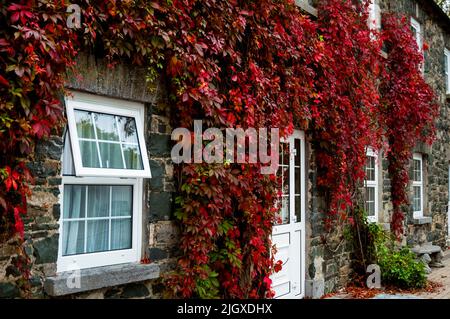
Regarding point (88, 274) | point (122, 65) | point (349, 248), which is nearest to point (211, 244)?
point (88, 274)

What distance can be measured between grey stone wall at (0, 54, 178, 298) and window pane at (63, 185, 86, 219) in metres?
0.19

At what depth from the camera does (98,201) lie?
394 cm

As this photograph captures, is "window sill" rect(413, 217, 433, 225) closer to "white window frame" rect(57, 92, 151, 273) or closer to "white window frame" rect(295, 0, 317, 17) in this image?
"white window frame" rect(295, 0, 317, 17)

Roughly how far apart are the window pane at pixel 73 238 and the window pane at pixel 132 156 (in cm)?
66

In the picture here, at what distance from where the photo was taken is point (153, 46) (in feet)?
13.1

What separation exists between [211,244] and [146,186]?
2.82ft

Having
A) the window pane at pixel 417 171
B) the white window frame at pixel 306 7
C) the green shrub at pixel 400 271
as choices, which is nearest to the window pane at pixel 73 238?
the white window frame at pixel 306 7

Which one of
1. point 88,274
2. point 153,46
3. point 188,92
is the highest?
point 153,46

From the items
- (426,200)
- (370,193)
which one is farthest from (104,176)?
(426,200)

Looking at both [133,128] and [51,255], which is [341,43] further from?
[51,255]

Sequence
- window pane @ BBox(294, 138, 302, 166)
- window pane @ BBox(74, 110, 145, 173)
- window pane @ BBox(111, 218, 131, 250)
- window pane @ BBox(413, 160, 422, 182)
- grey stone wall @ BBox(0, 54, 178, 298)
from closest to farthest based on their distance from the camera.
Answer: grey stone wall @ BBox(0, 54, 178, 298) < window pane @ BBox(74, 110, 145, 173) < window pane @ BBox(111, 218, 131, 250) < window pane @ BBox(294, 138, 302, 166) < window pane @ BBox(413, 160, 422, 182)

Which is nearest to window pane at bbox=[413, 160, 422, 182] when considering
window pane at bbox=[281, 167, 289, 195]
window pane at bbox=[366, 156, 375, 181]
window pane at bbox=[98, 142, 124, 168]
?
window pane at bbox=[366, 156, 375, 181]

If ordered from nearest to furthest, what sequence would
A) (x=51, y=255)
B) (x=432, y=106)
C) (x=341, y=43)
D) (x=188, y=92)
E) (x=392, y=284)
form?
(x=51, y=255)
(x=188, y=92)
(x=341, y=43)
(x=392, y=284)
(x=432, y=106)

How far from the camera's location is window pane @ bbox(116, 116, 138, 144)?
4094 millimetres
